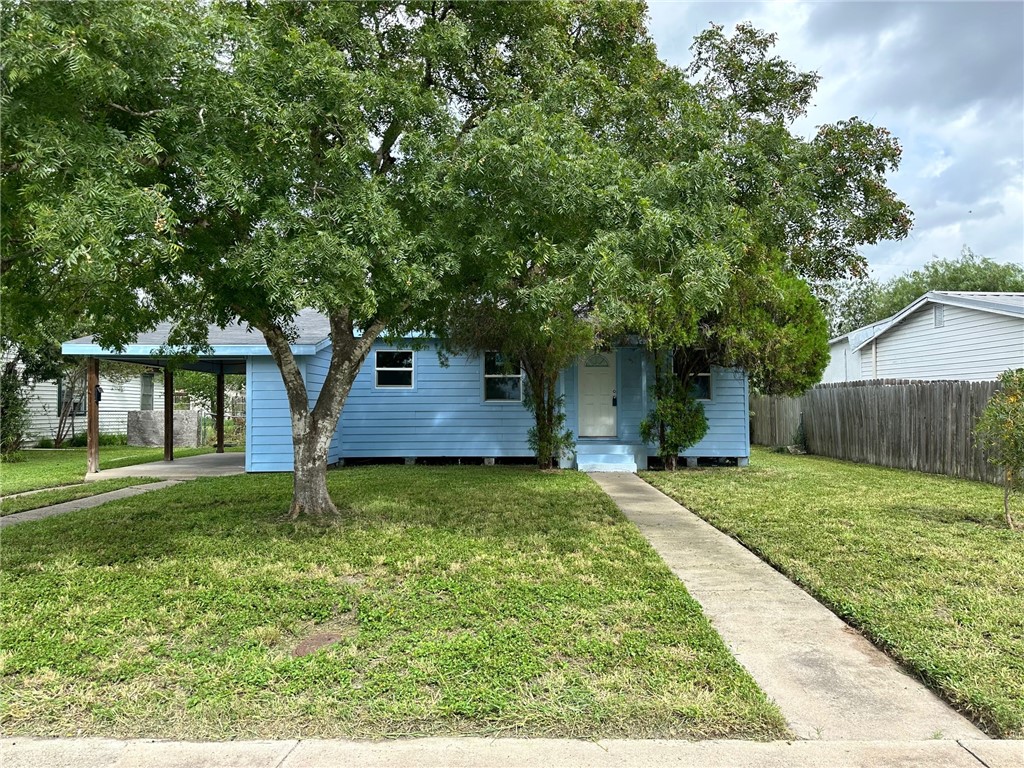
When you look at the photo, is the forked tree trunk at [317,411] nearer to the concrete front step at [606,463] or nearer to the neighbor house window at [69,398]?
the concrete front step at [606,463]

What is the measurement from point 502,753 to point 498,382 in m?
11.5

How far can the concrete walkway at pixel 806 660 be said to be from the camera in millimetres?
3004

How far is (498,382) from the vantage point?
46.4ft

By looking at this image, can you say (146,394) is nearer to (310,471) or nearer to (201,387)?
(201,387)

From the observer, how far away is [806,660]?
370cm

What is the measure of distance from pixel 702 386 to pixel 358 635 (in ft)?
38.6

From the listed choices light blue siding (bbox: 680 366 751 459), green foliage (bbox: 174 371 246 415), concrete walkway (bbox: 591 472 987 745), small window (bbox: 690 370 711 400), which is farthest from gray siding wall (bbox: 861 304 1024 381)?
green foliage (bbox: 174 371 246 415)

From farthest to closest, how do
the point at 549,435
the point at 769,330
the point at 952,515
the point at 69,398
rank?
the point at 69,398, the point at 549,435, the point at 769,330, the point at 952,515

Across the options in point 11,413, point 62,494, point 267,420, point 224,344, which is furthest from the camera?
point 11,413

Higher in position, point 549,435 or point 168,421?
point 168,421

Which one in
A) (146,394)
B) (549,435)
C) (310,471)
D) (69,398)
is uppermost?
(146,394)

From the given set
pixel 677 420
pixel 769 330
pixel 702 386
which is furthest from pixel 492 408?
pixel 769 330

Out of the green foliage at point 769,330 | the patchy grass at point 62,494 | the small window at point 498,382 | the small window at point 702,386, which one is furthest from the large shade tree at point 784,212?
the patchy grass at point 62,494

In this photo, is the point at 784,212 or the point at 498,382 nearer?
the point at 784,212
